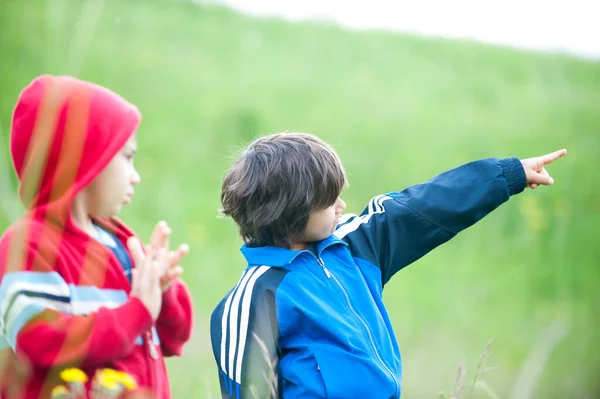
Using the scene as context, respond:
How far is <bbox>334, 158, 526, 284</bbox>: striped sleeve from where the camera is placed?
212 centimetres

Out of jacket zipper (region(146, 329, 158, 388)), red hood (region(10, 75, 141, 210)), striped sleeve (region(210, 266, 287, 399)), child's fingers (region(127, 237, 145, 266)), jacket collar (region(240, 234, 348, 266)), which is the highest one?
red hood (region(10, 75, 141, 210))

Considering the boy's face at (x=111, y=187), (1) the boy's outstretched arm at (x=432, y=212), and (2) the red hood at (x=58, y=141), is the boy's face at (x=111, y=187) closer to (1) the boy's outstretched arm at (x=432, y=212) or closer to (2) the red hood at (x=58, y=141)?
(2) the red hood at (x=58, y=141)

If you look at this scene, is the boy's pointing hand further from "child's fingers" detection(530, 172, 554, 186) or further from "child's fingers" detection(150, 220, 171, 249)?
"child's fingers" detection(150, 220, 171, 249)

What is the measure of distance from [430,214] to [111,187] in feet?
2.90

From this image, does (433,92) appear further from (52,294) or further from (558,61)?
(52,294)

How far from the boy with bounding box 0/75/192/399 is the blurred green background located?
1894 mm

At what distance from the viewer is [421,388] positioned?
4.28 m

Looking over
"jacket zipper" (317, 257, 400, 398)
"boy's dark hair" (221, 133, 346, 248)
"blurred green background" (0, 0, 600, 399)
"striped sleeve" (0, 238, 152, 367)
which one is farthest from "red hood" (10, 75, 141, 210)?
"blurred green background" (0, 0, 600, 399)

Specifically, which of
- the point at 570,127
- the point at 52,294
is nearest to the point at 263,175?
the point at 52,294

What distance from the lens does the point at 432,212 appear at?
2123mm

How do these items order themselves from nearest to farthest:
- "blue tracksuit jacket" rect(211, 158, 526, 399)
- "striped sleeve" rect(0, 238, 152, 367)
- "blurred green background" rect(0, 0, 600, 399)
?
"striped sleeve" rect(0, 238, 152, 367), "blue tracksuit jacket" rect(211, 158, 526, 399), "blurred green background" rect(0, 0, 600, 399)

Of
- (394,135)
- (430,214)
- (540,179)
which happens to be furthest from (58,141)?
(394,135)

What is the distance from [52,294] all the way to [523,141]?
16.3 feet

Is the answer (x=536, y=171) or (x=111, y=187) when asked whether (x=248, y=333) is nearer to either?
(x=111, y=187)
